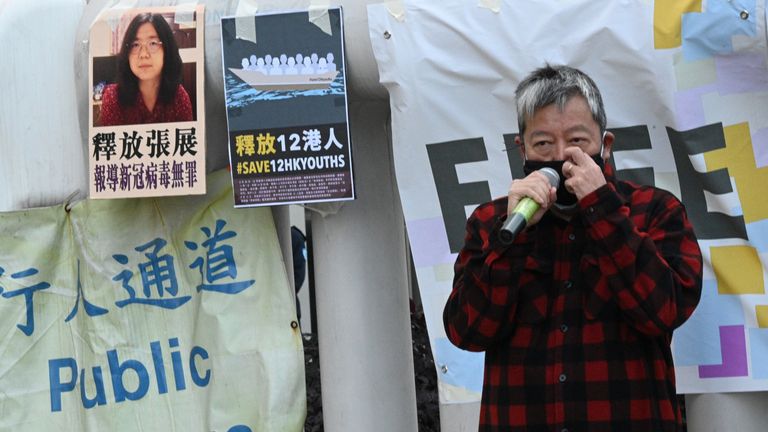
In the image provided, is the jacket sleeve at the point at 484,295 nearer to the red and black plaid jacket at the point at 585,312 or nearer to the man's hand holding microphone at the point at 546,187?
the red and black plaid jacket at the point at 585,312

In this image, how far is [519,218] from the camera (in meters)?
2.55

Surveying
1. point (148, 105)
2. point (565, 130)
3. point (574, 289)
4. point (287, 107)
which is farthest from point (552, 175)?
point (148, 105)

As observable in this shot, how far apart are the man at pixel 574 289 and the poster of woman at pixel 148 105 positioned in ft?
5.13

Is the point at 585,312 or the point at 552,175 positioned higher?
the point at 552,175

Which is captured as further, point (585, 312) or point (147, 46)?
point (147, 46)

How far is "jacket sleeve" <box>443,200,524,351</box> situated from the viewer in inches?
106

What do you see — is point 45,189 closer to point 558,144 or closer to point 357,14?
point 357,14

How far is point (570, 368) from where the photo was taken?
2.69 metres

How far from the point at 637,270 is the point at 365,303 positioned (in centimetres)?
169

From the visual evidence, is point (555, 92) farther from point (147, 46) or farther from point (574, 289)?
point (147, 46)

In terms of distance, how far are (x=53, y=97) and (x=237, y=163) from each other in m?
0.80

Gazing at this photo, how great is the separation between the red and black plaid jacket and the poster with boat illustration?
1226 mm

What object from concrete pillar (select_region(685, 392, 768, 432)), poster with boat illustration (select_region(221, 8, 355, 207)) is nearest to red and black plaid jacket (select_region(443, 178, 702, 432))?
concrete pillar (select_region(685, 392, 768, 432))

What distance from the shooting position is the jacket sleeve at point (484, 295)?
2.70 meters
